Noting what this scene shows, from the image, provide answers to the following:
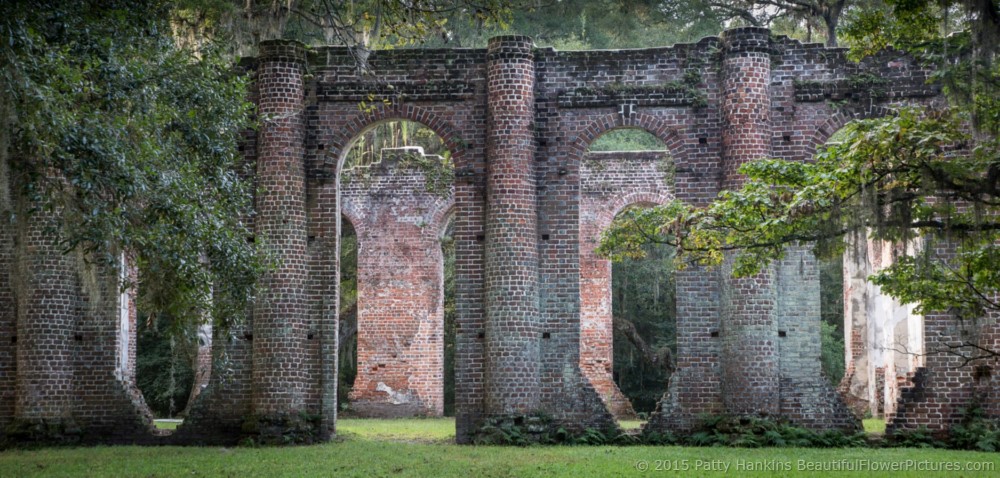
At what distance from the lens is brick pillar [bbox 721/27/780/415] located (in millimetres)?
17312

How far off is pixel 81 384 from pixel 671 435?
29.5ft

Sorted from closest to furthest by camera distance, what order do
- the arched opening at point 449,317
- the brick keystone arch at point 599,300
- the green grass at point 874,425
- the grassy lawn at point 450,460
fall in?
the grassy lawn at point 450,460
the green grass at point 874,425
the brick keystone arch at point 599,300
the arched opening at point 449,317

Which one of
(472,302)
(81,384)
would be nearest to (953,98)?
(472,302)

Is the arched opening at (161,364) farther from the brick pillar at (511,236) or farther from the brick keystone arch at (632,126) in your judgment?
the brick keystone arch at (632,126)

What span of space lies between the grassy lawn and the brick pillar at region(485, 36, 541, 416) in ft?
3.89

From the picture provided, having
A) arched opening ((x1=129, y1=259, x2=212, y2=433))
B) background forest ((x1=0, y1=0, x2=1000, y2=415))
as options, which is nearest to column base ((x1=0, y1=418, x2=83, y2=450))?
arched opening ((x1=129, y1=259, x2=212, y2=433))

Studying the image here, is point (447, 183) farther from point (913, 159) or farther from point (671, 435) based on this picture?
point (913, 159)

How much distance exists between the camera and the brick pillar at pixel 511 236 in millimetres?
17500

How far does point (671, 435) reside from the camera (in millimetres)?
17453

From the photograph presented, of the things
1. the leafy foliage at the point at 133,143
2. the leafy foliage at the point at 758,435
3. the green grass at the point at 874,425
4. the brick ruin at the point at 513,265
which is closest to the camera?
the leafy foliage at the point at 133,143

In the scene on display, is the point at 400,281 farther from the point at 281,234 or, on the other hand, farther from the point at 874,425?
the point at 874,425

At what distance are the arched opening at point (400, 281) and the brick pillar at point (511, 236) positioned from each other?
23.9 ft

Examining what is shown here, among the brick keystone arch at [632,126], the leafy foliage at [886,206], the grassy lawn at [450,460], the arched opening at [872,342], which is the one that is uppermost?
the brick keystone arch at [632,126]

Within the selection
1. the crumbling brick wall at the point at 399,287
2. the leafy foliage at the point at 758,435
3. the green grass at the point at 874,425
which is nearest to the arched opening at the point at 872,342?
the green grass at the point at 874,425
